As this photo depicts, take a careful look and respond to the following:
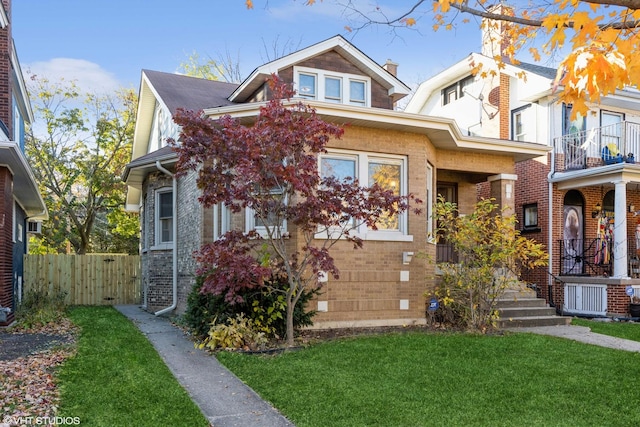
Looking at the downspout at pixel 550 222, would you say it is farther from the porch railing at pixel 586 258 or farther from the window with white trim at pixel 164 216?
the window with white trim at pixel 164 216

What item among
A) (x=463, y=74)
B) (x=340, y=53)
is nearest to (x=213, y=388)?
(x=340, y=53)

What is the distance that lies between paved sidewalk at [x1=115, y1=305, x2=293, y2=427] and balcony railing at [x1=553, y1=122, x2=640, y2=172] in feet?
37.0

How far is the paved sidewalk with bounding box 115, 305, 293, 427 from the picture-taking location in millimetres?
5016

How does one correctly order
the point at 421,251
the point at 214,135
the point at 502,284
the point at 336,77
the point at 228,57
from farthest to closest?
the point at 228,57
the point at 336,77
the point at 421,251
the point at 502,284
the point at 214,135

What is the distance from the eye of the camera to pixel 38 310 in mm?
11656

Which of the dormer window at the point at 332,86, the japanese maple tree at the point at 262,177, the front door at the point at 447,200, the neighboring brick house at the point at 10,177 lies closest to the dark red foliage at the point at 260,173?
the japanese maple tree at the point at 262,177

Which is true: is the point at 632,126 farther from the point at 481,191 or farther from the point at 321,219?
the point at 321,219

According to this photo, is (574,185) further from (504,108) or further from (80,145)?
(80,145)

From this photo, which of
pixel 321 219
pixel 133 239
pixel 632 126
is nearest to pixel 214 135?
pixel 321 219

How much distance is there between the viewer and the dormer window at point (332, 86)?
12719 mm

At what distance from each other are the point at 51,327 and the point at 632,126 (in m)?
15.7

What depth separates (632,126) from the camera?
15383mm

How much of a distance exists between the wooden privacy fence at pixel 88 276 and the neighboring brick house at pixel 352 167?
3297 mm

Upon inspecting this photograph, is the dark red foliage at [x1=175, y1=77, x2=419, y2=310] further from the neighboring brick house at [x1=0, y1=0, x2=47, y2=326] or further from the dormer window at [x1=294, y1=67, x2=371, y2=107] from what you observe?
the dormer window at [x1=294, y1=67, x2=371, y2=107]
